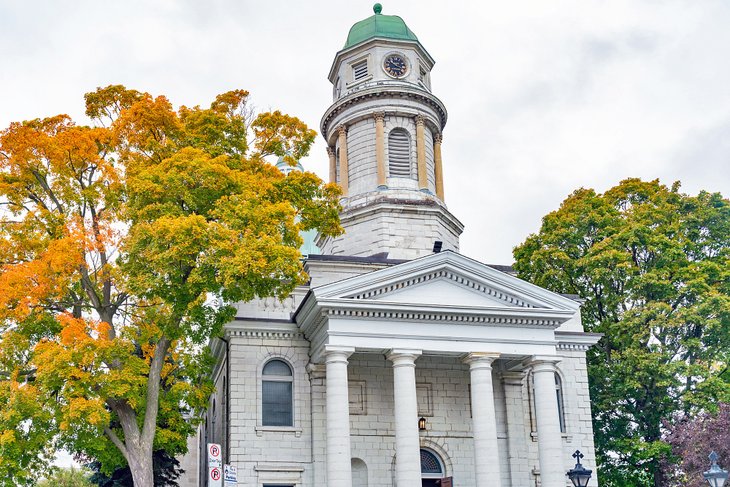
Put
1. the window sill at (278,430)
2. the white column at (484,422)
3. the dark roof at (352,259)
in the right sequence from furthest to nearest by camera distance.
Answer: the dark roof at (352,259) < the window sill at (278,430) < the white column at (484,422)

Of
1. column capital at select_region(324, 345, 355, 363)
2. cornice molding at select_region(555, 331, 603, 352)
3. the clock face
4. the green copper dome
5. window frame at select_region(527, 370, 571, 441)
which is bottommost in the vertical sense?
window frame at select_region(527, 370, 571, 441)

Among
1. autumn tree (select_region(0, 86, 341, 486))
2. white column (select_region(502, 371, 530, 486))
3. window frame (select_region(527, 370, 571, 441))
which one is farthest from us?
window frame (select_region(527, 370, 571, 441))

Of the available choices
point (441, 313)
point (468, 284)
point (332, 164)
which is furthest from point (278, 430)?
point (332, 164)

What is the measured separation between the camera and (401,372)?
24.4 m

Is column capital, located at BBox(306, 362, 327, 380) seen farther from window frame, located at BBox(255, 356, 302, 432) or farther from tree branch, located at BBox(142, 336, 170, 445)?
tree branch, located at BBox(142, 336, 170, 445)

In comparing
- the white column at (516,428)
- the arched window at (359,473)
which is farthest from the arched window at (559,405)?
the arched window at (359,473)

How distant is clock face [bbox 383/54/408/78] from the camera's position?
33.1 meters

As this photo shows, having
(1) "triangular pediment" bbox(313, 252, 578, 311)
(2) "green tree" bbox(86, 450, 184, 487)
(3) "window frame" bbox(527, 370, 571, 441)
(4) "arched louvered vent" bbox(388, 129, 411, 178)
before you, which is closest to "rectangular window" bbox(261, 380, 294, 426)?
(1) "triangular pediment" bbox(313, 252, 578, 311)

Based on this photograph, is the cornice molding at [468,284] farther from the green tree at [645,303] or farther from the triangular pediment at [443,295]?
the green tree at [645,303]

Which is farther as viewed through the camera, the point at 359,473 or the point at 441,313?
the point at 359,473

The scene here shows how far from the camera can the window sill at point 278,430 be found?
83.0 ft

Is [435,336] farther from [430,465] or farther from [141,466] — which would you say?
[141,466]

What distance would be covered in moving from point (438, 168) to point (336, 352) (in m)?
10.9

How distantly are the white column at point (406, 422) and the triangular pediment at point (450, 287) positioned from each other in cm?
162
